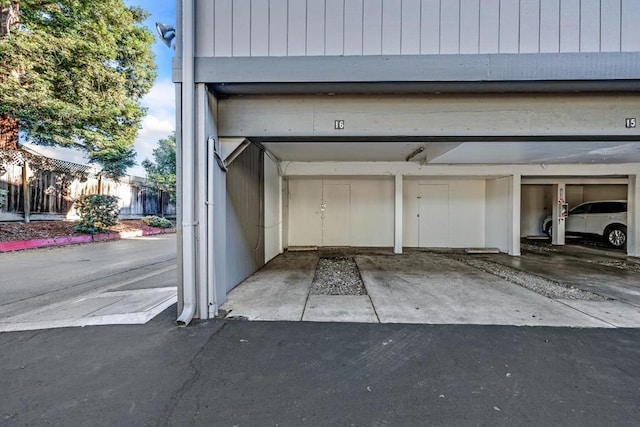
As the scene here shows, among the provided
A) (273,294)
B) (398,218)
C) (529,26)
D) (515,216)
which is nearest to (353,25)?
(529,26)

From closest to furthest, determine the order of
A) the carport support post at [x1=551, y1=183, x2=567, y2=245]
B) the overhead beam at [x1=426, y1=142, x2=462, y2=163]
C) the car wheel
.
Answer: the overhead beam at [x1=426, y1=142, x2=462, y2=163] → the car wheel → the carport support post at [x1=551, y1=183, x2=567, y2=245]

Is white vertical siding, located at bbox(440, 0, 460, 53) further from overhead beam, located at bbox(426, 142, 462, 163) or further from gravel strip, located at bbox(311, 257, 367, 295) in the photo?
gravel strip, located at bbox(311, 257, 367, 295)

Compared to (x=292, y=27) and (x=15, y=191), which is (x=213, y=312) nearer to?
(x=292, y=27)

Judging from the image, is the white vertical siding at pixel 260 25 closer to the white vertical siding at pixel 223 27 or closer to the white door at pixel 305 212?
the white vertical siding at pixel 223 27

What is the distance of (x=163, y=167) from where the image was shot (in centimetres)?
1708

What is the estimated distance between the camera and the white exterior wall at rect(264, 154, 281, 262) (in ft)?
20.1

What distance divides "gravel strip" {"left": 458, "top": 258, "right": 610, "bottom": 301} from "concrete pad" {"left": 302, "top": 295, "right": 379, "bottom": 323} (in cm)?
253

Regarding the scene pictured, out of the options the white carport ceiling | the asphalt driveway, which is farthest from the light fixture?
the asphalt driveway

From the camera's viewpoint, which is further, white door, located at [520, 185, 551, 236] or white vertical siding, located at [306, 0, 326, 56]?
white door, located at [520, 185, 551, 236]

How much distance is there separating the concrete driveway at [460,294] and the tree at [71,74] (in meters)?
8.75

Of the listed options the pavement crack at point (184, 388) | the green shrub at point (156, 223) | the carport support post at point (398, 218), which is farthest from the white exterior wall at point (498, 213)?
the green shrub at point (156, 223)

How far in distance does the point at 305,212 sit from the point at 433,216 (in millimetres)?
3958

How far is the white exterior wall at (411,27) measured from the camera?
2787mm

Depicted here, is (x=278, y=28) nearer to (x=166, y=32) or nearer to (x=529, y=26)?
(x=166, y=32)
